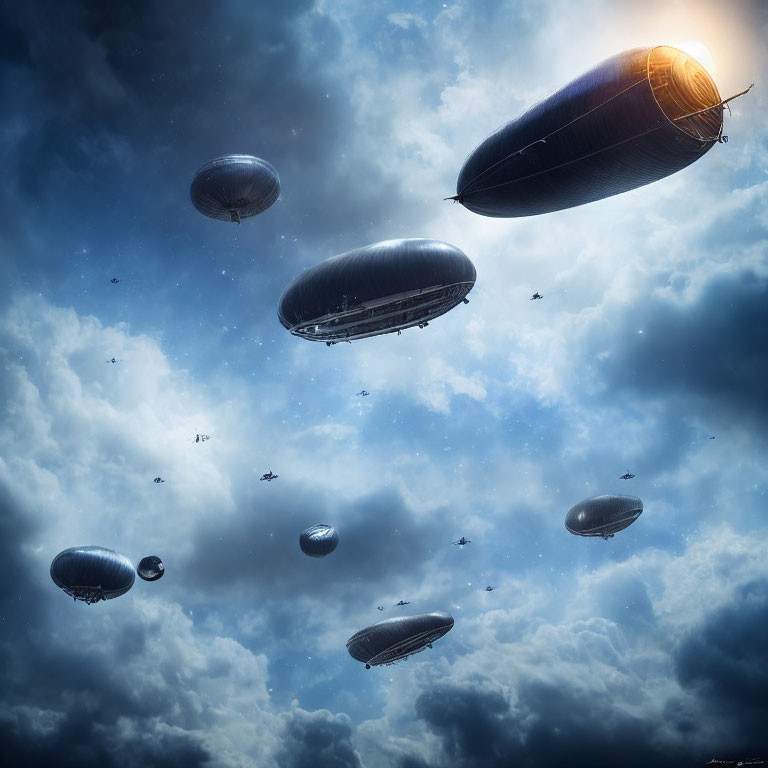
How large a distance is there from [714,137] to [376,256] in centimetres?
1916

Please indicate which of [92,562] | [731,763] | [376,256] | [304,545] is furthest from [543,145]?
[731,763]

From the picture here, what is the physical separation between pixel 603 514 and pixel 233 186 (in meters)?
51.5

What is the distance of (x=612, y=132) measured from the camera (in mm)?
25797

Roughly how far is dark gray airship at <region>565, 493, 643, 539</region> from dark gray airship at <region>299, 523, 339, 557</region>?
28.2 m

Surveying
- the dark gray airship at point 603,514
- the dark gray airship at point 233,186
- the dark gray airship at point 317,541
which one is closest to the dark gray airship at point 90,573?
the dark gray airship at point 317,541

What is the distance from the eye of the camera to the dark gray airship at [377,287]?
35.7 m

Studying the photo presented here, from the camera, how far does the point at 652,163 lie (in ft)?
88.6

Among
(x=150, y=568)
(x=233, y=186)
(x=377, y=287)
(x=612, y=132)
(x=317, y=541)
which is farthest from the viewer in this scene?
(x=317, y=541)

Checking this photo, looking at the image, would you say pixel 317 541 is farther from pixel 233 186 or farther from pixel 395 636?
pixel 233 186

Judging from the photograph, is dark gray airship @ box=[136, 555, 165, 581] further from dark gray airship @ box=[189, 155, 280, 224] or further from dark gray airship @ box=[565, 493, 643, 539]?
dark gray airship @ box=[565, 493, 643, 539]

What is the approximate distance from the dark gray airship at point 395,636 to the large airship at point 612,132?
4866 centimetres

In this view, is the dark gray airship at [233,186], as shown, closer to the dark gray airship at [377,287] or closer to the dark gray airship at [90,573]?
the dark gray airship at [377,287]

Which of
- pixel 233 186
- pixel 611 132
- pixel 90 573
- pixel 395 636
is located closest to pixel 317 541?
pixel 395 636

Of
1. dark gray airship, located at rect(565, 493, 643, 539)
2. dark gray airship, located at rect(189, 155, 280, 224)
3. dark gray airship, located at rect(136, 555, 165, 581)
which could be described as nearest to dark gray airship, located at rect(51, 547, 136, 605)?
dark gray airship, located at rect(136, 555, 165, 581)
